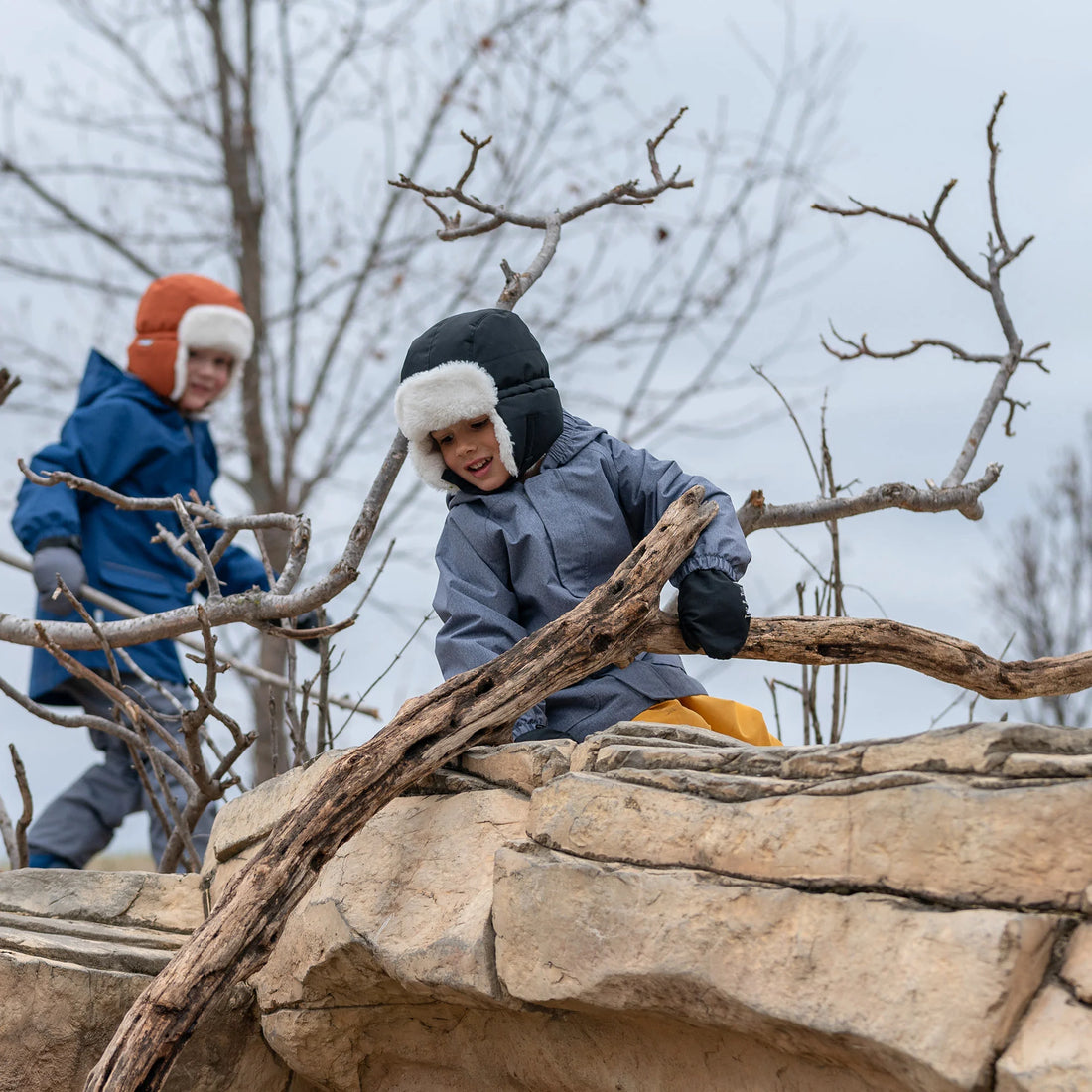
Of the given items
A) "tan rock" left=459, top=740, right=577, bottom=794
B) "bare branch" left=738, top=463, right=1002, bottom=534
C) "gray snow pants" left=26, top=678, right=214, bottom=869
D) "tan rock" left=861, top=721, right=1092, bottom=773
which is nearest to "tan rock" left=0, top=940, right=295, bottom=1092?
"tan rock" left=459, top=740, right=577, bottom=794

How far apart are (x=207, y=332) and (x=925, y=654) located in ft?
10.2

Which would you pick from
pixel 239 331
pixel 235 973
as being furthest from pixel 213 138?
pixel 235 973

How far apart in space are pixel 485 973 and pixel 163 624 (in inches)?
55.1

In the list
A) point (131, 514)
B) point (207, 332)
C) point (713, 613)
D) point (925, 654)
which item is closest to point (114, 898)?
point (713, 613)

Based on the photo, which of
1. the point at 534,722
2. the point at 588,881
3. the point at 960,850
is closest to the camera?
the point at 960,850

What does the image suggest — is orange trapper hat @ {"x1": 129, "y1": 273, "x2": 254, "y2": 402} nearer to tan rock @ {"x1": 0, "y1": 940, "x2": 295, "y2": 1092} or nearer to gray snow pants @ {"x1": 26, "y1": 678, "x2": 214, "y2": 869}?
gray snow pants @ {"x1": 26, "y1": 678, "x2": 214, "y2": 869}

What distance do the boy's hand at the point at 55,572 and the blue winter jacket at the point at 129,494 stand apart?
17 cm

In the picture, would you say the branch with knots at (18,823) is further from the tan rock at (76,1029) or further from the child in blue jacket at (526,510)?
the child in blue jacket at (526,510)

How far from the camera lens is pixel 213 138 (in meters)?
7.62

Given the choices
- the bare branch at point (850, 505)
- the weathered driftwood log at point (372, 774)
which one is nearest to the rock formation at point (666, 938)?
the weathered driftwood log at point (372, 774)

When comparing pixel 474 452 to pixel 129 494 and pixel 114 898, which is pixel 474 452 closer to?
pixel 114 898

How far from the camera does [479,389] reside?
103 inches

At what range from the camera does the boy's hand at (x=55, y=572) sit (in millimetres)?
3914

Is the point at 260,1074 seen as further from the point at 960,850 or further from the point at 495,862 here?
the point at 960,850
